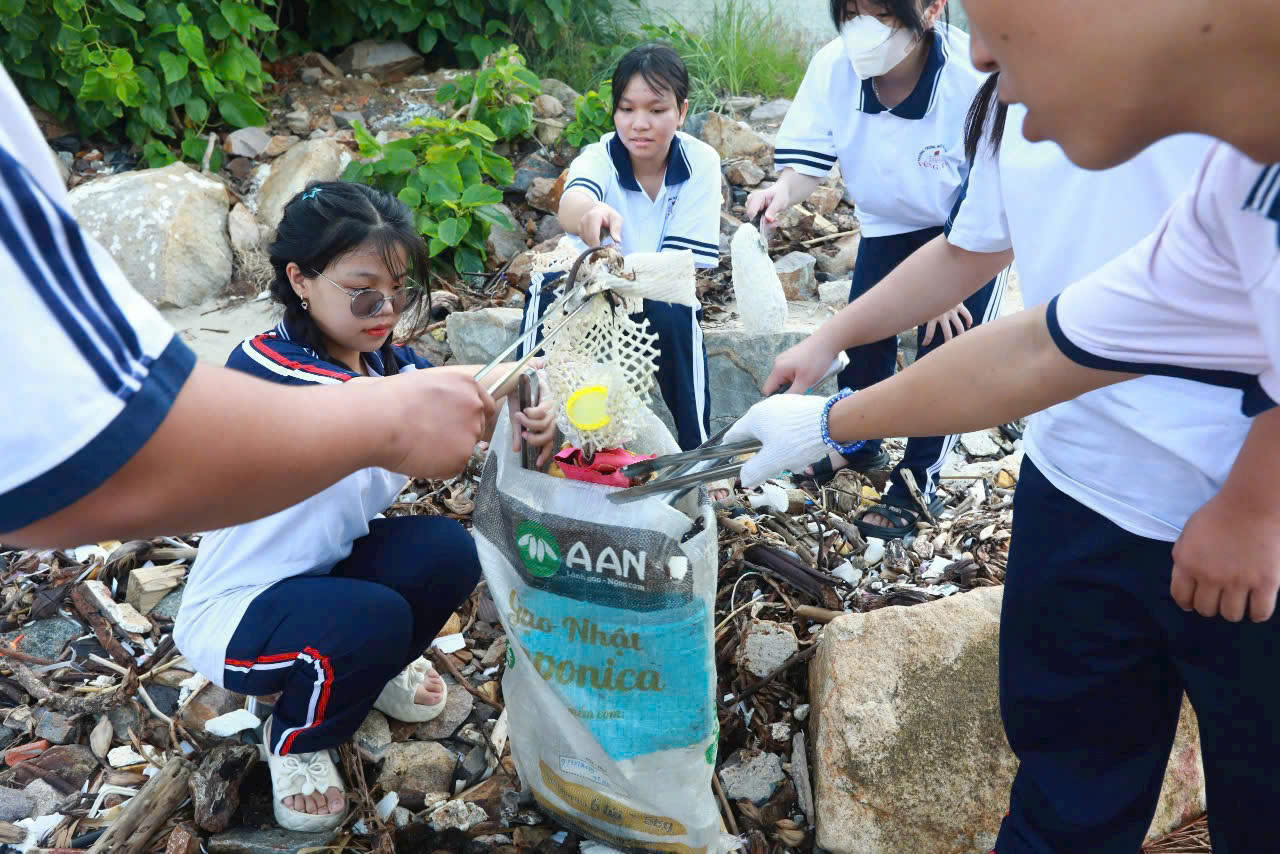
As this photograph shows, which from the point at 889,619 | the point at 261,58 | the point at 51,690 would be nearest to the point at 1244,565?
the point at 889,619

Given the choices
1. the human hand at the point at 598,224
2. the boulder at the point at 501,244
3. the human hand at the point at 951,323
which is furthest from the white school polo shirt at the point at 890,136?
the boulder at the point at 501,244

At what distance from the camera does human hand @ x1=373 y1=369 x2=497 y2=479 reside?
121 centimetres

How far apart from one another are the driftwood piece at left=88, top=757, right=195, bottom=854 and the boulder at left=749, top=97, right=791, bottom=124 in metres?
4.68

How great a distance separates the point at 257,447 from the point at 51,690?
6.31 ft

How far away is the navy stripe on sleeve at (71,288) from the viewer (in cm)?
87

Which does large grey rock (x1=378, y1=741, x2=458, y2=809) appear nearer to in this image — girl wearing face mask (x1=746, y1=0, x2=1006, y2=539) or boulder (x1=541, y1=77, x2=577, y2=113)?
girl wearing face mask (x1=746, y1=0, x2=1006, y2=539)

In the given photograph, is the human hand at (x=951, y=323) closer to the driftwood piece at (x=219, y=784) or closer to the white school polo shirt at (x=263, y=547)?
the white school polo shirt at (x=263, y=547)

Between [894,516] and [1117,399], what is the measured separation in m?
1.73

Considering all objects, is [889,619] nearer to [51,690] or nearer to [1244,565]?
[1244,565]

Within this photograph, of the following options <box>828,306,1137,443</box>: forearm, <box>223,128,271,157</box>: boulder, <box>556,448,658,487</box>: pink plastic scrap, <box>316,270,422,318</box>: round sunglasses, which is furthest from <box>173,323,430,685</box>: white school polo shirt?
<box>223,128,271,157</box>: boulder

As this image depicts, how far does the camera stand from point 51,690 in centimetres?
249

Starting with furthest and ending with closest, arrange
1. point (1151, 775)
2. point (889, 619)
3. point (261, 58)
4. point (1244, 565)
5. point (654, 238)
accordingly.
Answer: point (261, 58) → point (654, 238) → point (889, 619) → point (1151, 775) → point (1244, 565)

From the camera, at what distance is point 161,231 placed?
181 inches

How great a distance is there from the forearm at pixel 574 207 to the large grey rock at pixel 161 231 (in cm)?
235
